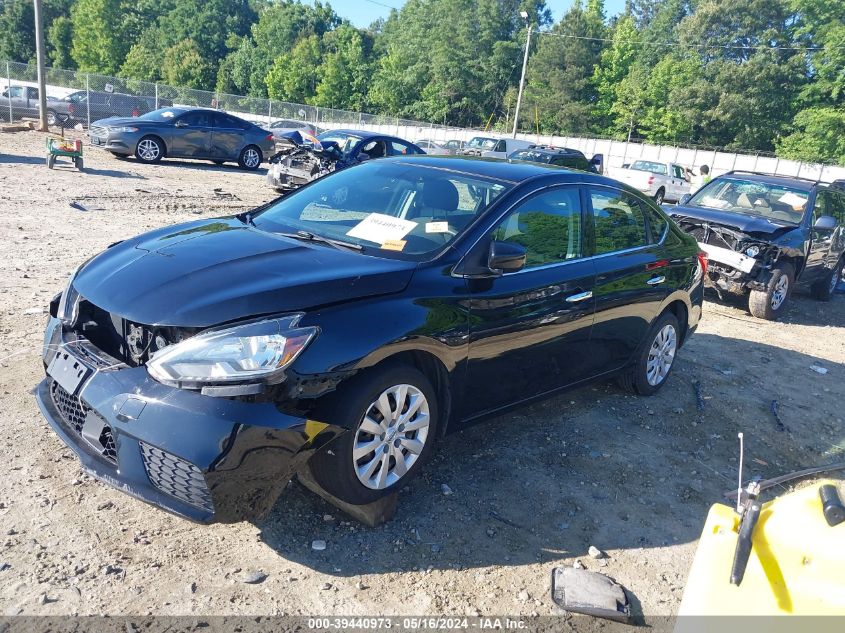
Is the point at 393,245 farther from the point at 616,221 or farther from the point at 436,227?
the point at 616,221

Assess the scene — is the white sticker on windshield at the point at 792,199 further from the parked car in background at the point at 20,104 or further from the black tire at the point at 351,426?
the parked car in background at the point at 20,104

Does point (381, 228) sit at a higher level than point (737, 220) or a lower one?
higher

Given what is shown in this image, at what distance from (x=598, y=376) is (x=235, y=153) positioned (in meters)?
16.3

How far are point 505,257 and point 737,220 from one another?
655 cm

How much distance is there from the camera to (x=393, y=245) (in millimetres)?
3635

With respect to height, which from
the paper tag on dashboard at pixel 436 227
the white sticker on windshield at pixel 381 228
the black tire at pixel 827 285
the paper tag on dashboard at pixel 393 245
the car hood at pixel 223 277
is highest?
the paper tag on dashboard at pixel 436 227

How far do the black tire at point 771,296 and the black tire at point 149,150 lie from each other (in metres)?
14.5

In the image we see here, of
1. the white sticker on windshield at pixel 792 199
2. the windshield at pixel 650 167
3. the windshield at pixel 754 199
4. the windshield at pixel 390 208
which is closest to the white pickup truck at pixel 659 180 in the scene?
the windshield at pixel 650 167

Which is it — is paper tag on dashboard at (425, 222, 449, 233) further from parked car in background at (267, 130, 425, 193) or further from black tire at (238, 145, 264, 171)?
black tire at (238, 145, 264, 171)

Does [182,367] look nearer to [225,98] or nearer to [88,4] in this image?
[225,98]

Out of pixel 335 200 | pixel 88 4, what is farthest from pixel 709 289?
pixel 88 4

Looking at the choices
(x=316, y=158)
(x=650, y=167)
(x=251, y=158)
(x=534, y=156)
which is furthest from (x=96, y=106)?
(x=650, y=167)

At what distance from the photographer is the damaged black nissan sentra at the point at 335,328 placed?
2684 mm

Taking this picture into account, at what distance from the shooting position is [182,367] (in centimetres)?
272
